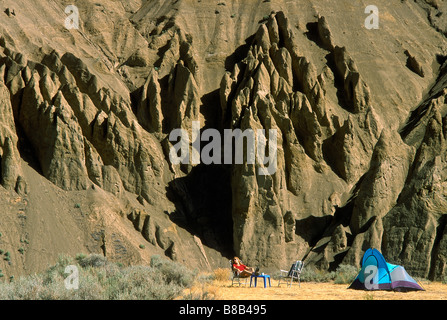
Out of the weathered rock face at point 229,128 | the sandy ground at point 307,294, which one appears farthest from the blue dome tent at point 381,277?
the weathered rock face at point 229,128

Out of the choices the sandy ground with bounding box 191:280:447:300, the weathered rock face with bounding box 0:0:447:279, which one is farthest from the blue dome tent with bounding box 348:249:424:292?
the weathered rock face with bounding box 0:0:447:279

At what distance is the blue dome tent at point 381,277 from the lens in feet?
65.2

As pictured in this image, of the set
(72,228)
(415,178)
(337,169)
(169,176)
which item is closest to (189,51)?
(169,176)

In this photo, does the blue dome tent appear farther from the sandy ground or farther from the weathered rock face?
the weathered rock face

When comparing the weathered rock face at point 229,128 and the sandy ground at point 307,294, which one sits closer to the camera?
the sandy ground at point 307,294

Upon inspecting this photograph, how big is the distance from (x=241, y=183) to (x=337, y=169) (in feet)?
30.7

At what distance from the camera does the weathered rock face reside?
38281 millimetres

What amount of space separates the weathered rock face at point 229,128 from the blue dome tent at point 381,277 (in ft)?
43.9

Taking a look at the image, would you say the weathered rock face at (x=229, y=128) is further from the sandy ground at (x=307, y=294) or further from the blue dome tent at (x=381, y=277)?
the sandy ground at (x=307, y=294)

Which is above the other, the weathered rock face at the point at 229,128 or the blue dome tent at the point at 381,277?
the weathered rock face at the point at 229,128

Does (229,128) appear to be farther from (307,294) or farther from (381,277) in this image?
(307,294)

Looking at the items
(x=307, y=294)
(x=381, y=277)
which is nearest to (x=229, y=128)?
(x=381, y=277)

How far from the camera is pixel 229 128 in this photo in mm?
49062
